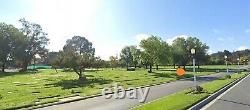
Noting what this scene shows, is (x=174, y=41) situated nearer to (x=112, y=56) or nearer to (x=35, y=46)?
(x=112, y=56)

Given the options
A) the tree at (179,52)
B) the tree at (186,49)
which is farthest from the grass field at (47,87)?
the tree at (186,49)

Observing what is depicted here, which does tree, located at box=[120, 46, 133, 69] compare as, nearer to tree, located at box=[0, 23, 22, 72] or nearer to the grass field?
tree, located at box=[0, 23, 22, 72]

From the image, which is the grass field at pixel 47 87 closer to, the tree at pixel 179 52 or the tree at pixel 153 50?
the tree at pixel 153 50

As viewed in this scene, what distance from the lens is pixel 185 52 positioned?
118m

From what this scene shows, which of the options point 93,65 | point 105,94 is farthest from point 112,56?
point 105,94

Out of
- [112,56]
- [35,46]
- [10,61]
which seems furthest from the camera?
[112,56]

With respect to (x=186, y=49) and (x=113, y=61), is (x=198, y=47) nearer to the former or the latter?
(x=186, y=49)

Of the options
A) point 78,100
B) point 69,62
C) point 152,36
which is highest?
point 152,36

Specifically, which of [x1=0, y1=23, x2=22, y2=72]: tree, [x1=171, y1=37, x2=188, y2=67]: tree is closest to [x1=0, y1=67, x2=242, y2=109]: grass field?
[x1=0, y1=23, x2=22, y2=72]: tree

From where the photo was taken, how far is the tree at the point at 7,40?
83.4 meters

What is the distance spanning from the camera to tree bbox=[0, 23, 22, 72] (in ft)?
274

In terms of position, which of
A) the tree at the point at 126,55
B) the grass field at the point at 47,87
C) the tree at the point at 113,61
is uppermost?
the tree at the point at 126,55

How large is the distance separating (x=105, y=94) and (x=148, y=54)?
5357cm

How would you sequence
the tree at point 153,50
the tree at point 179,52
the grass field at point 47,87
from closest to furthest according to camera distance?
the grass field at point 47,87 < the tree at point 153,50 < the tree at point 179,52
